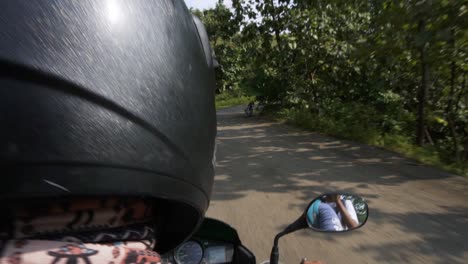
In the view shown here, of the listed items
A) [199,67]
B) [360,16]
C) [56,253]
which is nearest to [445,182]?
[199,67]

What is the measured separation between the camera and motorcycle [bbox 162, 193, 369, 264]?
135 cm

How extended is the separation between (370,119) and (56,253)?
805 centimetres

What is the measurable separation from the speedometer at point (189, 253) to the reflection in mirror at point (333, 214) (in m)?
0.50

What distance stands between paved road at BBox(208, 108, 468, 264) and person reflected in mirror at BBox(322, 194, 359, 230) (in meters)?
1.34

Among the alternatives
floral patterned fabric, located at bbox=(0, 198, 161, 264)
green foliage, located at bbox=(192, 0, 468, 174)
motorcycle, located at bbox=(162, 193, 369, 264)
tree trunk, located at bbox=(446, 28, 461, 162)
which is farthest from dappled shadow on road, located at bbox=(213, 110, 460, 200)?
floral patterned fabric, located at bbox=(0, 198, 161, 264)

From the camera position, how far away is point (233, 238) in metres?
1.57

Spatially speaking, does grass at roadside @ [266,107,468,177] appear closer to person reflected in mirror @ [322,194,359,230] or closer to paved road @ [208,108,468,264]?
paved road @ [208,108,468,264]

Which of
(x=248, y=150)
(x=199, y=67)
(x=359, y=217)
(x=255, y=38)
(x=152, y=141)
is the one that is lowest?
(x=248, y=150)

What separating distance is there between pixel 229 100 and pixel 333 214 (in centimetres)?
2383

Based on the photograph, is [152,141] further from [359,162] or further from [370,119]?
[370,119]

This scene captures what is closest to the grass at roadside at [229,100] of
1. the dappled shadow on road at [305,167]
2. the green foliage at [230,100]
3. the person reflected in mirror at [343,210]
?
the green foliage at [230,100]

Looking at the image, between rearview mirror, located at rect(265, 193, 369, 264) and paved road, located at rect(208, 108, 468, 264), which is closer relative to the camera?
rearview mirror, located at rect(265, 193, 369, 264)

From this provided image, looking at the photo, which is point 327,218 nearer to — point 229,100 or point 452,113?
point 452,113

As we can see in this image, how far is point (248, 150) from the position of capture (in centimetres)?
664
